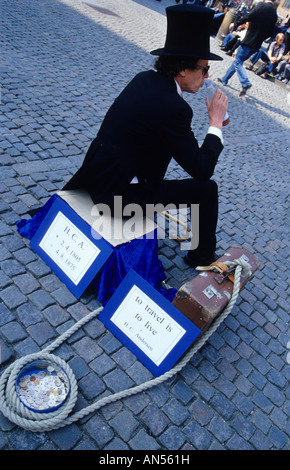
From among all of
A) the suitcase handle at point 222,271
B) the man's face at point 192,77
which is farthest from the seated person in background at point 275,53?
the suitcase handle at point 222,271

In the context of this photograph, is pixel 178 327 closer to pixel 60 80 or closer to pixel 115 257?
pixel 115 257

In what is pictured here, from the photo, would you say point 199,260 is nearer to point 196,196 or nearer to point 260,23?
point 196,196

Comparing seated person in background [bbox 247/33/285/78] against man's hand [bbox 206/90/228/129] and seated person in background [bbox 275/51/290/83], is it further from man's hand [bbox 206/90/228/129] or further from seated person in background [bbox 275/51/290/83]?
Result: man's hand [bbox 206/90/228/129]

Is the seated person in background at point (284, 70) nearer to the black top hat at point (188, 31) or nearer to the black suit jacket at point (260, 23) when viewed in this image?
the black suit jacket at point (260, 23)

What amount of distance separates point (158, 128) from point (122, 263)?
997 millimetres

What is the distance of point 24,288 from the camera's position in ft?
8.32

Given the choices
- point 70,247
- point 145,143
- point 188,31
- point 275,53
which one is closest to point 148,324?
point 70,247

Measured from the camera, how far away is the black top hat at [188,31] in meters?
2.13

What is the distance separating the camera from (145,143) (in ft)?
7.78

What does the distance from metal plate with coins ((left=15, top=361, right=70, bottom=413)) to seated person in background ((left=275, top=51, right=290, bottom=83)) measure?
14.5 meters

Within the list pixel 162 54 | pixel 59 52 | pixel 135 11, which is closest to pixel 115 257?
pixel 162 54

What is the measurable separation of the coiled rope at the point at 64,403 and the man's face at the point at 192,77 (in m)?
1.26

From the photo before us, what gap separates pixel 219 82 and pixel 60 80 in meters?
5.46
